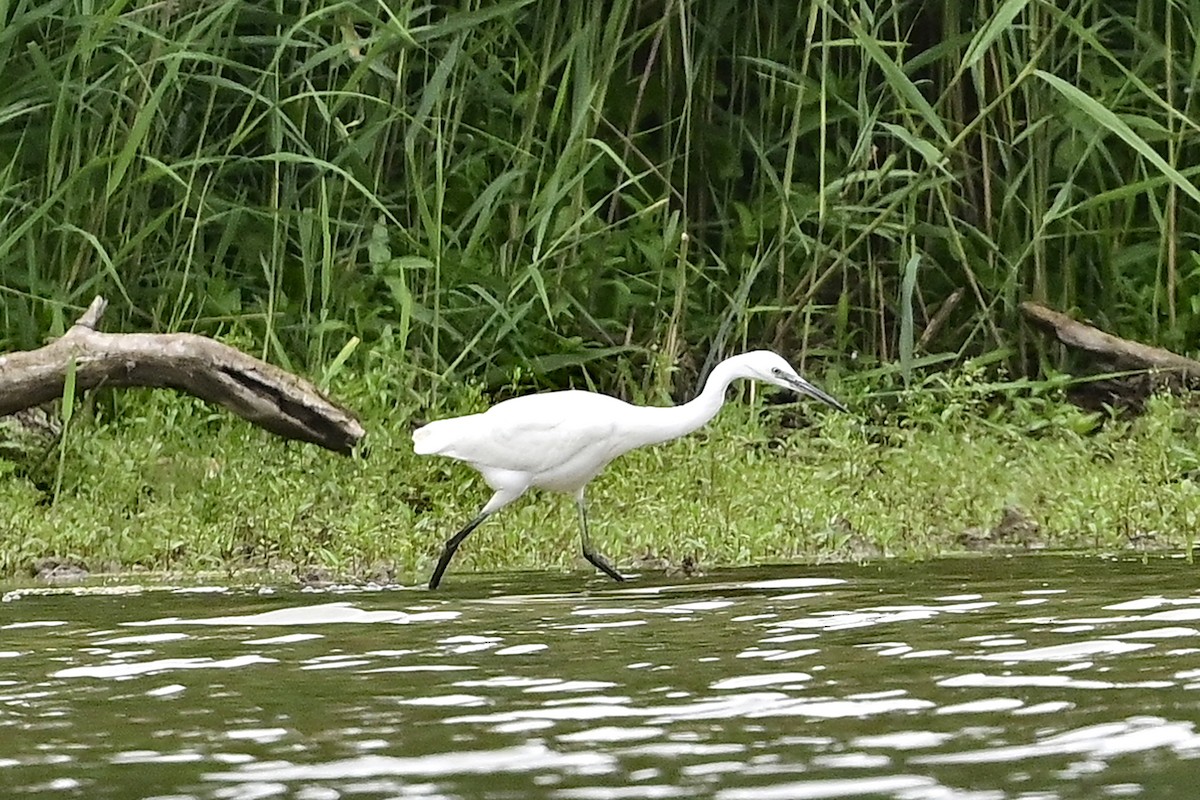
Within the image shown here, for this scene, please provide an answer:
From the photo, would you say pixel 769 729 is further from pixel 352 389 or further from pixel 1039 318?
pixel 1039 318

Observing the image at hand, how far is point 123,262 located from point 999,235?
2.91 meters

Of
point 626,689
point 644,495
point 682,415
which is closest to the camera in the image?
point 626,689

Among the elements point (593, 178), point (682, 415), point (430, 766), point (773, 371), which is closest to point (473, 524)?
point (682, 415)

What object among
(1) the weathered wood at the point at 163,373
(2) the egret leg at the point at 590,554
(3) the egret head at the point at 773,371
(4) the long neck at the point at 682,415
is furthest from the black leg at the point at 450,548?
(3) the egret head at the point at 773,371

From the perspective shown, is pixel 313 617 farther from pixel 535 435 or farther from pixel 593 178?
pixel 593 178

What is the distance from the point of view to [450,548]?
6.35 meters

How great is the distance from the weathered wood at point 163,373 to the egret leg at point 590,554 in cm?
79

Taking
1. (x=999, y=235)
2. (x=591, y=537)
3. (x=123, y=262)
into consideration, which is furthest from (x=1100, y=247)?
(x=123, y=262)

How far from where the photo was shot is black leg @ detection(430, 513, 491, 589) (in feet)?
20.2

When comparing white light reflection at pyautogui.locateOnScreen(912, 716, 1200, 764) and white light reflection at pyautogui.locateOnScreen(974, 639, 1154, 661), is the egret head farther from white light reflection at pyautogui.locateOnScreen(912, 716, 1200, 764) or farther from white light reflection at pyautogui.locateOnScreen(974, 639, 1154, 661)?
white light reflection at pyautogui.locateOnScreen(912, 716, 1200, 764)

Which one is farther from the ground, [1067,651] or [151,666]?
[151,666]

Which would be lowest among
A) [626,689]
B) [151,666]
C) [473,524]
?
[626,689]

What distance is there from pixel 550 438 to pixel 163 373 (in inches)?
45.4

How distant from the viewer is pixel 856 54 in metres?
8.53
